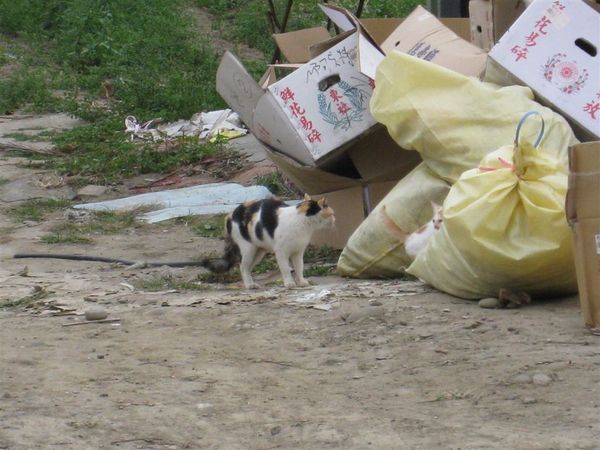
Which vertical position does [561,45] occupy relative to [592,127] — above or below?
above

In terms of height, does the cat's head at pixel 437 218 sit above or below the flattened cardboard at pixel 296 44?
below

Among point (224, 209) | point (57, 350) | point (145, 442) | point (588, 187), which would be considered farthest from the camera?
point (224, 209)

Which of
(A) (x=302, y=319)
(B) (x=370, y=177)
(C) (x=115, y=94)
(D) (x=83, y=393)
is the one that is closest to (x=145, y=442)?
(D) (x=83, y=393)

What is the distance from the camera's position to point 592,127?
493 cm

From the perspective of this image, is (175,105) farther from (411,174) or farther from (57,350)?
(57,350)

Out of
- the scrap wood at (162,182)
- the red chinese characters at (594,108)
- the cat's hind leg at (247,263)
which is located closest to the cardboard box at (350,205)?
the cat's hind leg at (247,263)

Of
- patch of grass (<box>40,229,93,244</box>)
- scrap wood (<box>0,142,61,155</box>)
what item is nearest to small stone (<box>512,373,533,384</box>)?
patch of grass (<box>40,229,93,244</box>)

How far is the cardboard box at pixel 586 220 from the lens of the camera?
3.72 meters

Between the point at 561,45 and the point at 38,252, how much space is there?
2991 millimetres

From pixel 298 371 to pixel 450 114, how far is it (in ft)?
5.19

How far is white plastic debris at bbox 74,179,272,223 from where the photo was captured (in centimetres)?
705

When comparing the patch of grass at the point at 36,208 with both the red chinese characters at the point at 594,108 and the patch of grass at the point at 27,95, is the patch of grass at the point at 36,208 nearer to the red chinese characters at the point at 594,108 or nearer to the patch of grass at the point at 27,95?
the patch of grass at the point at 27,95

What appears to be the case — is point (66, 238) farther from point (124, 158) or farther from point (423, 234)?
point (423, 234)

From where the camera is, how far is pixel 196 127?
9.34m
